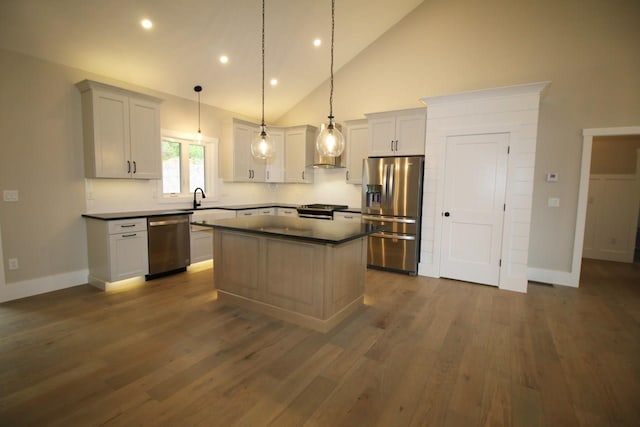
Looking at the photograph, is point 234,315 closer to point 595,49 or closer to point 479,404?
point 479,404

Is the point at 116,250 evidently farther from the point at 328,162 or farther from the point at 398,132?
the point at 398,132

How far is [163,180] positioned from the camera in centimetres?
491

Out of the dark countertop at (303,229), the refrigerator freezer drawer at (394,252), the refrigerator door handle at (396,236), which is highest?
the dark countertop at (303,229)

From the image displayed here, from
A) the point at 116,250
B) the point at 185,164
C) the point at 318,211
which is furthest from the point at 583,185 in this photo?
the point at 116,250

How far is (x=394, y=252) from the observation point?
15.5 ft

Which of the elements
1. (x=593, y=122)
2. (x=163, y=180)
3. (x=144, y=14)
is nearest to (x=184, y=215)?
(x=163, y=180)

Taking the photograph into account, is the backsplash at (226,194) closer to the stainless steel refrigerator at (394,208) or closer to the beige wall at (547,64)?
the stainless steel refrigerator at (394,208)

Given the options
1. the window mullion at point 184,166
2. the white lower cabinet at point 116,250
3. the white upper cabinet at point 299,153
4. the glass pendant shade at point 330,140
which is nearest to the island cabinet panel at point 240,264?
the glass pendant shade at point 330,140

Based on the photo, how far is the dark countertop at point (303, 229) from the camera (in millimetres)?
2662

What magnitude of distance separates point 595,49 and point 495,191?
224cm

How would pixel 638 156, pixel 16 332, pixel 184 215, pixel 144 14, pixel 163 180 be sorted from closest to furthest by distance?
pixel 16 332
pixel 144 14
pixel 184 215
pixel 163 180
pixel 638 156

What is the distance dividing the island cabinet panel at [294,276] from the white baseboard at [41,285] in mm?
2724

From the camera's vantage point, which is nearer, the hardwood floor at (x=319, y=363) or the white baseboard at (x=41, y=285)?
the hardwood floor at (x=319, y=363)

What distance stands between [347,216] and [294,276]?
8.64ft
